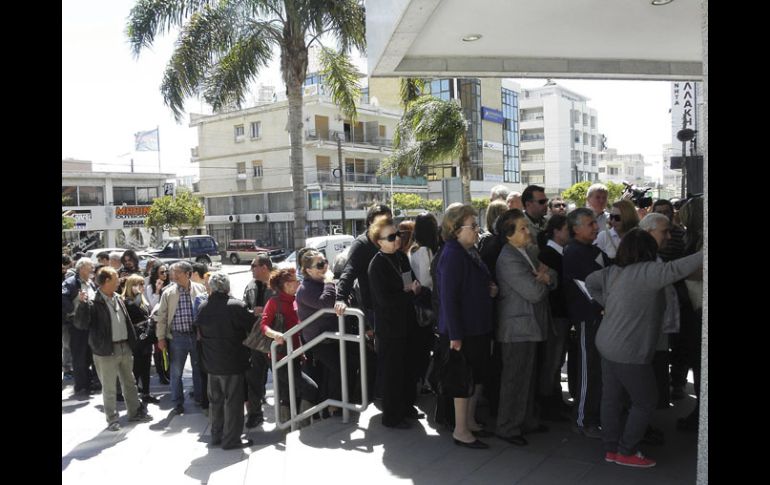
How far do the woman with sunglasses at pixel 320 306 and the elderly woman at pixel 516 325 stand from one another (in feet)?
6.14

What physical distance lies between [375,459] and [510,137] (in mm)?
59736

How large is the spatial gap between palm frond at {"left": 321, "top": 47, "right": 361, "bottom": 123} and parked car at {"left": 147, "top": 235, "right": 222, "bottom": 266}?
22.0 metres

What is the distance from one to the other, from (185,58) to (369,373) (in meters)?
10.8

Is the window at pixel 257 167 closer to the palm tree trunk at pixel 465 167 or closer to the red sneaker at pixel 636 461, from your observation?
→ the palm tree trunk at pixel 465 167

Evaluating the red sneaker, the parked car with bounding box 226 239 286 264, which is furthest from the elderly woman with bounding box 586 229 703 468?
the parked car with bounding box 226 239 286 264

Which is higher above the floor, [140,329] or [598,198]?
[598,198]

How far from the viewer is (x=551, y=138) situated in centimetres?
7931

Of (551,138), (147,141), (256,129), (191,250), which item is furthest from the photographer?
(551,138)

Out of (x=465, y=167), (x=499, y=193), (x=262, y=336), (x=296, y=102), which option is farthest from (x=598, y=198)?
(x=465, y=167)

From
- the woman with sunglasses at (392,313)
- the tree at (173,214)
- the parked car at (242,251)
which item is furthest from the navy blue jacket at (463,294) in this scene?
the tree at (173,214)

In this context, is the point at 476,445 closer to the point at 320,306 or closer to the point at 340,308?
the point at 340,308

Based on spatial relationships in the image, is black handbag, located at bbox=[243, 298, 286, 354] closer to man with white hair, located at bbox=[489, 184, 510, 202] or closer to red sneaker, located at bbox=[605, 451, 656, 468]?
man with white hair, located at bbox=[489, 184, 510, 202]

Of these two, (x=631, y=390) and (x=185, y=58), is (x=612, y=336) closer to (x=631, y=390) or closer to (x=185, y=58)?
(x=631, y=390)

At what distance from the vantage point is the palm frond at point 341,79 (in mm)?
14812
